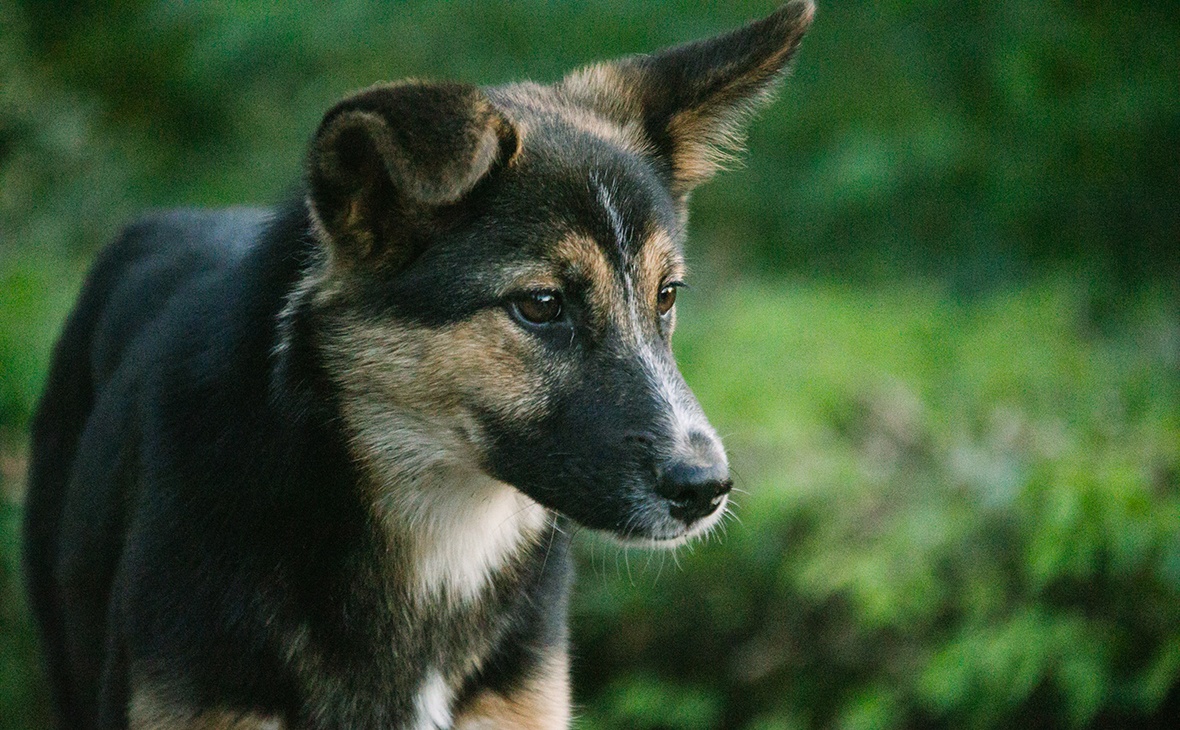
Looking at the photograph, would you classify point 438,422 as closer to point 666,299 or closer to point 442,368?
point 442,368

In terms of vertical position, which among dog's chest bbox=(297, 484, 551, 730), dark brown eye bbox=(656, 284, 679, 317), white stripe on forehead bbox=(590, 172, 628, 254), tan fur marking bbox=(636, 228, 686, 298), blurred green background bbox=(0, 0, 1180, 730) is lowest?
blurred green background bbox=(0, 0, 1180, 730)

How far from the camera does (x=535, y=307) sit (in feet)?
10.5

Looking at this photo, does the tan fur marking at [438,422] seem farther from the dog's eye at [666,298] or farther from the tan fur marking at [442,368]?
the dog's eye at [666,298]

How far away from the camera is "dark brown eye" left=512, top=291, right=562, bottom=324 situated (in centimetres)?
320

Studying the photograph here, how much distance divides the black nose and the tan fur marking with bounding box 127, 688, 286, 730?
3.73 feet

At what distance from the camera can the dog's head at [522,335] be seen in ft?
10.2

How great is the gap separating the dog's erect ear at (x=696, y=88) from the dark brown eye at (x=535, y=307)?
31.6 inches

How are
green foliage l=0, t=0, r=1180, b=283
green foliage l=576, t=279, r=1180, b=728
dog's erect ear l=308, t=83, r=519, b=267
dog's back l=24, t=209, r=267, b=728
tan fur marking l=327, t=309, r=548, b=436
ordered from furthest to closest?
green foliage l=0, t=0, r=1180, b=283 → green foliage l=576, t=279, r=1180, b=728 → dog's back l=24, t=209, r=267, b=728 → tan fur marking l=327, t=309, r=548, b=436 → dog's erect ear l=308, t=83, r=519, b=267

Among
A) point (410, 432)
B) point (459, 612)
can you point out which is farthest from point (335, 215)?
point (459, 612)

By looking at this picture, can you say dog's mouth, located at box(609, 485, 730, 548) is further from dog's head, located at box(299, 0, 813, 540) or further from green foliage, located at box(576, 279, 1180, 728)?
green foliage, located at box(576, 279, 1180, 728)

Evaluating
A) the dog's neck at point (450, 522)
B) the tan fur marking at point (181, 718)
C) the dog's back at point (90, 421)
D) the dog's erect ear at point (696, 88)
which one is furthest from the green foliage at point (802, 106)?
the tan fur marking at point (181, 718)

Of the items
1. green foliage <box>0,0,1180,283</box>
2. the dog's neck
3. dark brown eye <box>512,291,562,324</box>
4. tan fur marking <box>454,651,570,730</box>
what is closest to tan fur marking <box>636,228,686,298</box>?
dark brown eye <box>512,291,562,324</box>

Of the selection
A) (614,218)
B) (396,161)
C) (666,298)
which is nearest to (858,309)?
(666,298)

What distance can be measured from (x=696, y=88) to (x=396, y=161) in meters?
1.22
